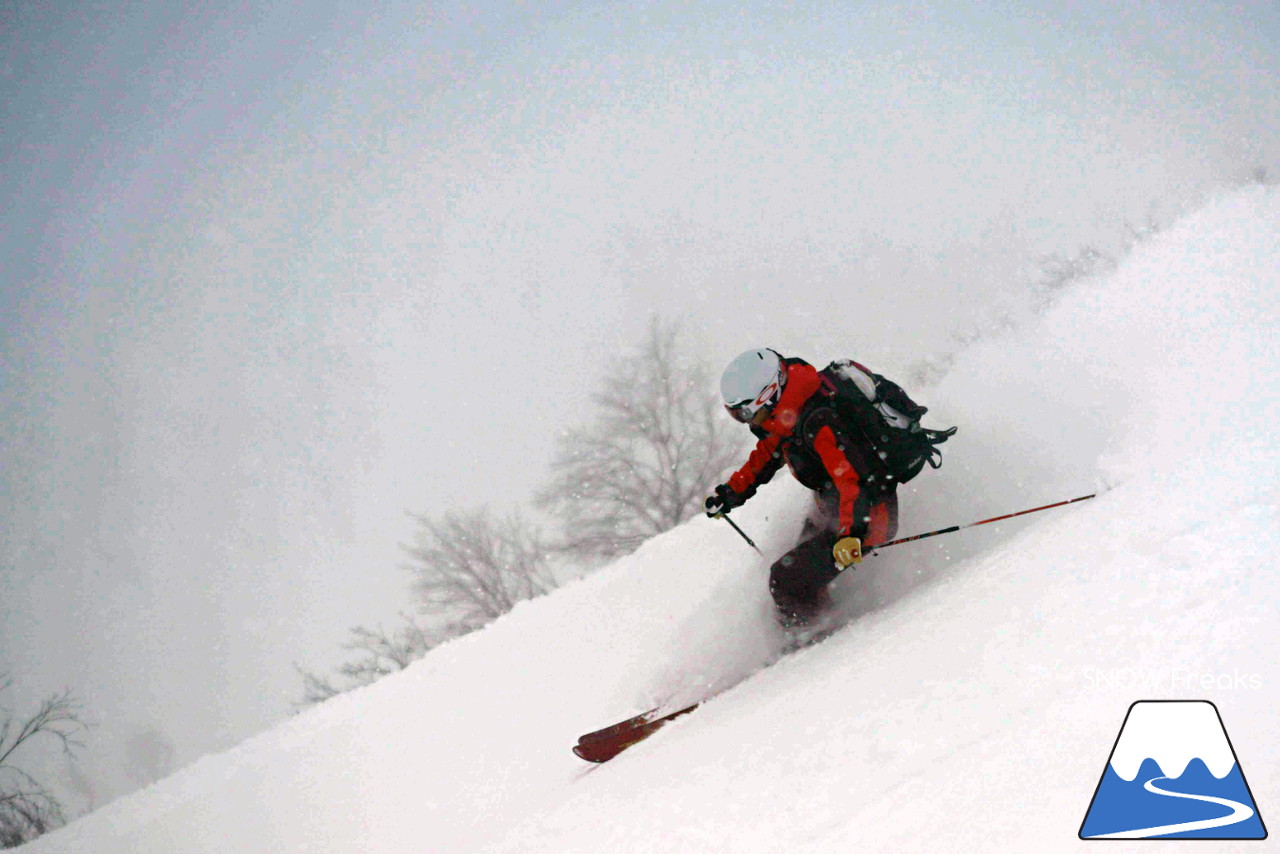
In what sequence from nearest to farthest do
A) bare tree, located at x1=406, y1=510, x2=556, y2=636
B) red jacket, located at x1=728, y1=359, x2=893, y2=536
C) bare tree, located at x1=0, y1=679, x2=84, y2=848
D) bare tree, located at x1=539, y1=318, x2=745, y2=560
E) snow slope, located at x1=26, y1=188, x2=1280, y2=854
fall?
snow slope, located at x1=26, y1=188, x2=1280, y2=854
red jacket, located at x1=728, y1=359, x2=893, y2=536
bare tree, located at x1=0, y1=679, x2=84, y2=848
bare tree, located at x1=539, y1=318, x2=745, y2=560
bare tree, located at x1=406, y1=510, x2=556, y2=636

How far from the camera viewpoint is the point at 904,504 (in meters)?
6.32

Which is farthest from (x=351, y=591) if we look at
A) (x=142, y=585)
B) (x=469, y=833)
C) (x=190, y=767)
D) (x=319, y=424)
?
(x=319, y=424)

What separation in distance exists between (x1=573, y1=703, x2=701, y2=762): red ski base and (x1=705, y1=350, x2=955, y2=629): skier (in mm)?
1213

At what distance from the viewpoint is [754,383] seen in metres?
5.06

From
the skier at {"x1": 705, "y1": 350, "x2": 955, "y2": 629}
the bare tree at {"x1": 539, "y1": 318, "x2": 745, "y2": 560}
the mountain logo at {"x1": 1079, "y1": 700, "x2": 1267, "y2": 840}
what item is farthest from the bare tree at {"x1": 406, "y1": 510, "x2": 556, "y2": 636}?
the mountain logo at {"x1": 1079, "y1": 700, "x2": 1267, "y2": 840}

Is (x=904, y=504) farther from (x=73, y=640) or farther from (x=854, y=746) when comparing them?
(x=73, y=640)

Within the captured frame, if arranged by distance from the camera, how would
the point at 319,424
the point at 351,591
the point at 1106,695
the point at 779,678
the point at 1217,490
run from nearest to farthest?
the point at 1106,695 → the point at 1217,490 → the point at 779,678 → the point at 351,591 → the point at 319,424

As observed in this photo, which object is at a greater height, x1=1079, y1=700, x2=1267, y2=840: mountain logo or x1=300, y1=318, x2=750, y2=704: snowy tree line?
x1=300, y1=318, x2=750, y2=704: snowy tree line

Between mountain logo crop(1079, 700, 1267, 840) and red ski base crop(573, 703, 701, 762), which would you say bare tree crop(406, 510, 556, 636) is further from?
mountain logo crop(1079, 700, 1267, 840)

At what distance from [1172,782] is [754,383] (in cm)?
345

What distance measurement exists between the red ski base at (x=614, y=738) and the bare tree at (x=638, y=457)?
1395cm

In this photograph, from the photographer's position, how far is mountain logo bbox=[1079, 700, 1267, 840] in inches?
65.0

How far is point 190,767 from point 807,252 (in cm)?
16213

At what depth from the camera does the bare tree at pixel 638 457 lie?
63.9 ft
